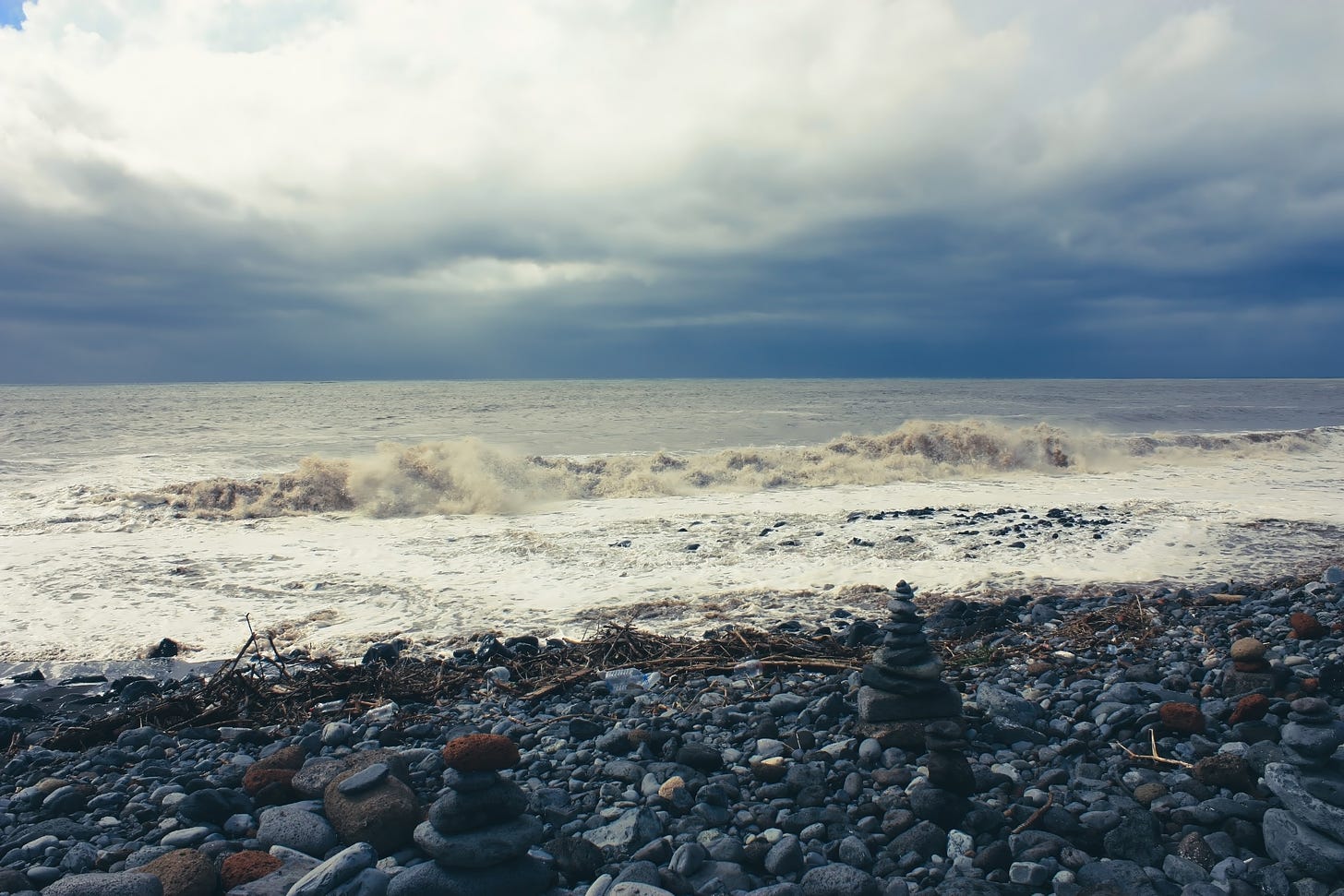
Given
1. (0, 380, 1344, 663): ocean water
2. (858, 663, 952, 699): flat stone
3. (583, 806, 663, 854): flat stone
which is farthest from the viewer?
(0, 380, 1344, 663): ocean water

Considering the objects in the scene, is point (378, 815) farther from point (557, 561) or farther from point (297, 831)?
point (557, 561)

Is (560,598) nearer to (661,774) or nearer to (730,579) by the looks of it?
(730,579)

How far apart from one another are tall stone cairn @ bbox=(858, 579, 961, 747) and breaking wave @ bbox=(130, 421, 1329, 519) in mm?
12204

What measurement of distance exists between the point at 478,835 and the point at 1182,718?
3870 millimetres

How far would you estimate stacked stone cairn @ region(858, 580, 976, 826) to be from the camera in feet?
13.7

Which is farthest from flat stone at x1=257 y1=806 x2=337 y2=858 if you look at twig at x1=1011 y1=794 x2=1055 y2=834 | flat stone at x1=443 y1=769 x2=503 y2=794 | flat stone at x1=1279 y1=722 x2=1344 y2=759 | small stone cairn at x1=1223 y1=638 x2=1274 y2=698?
small stone cairn at x1=1223 y1=638 x2=1274 y2=698

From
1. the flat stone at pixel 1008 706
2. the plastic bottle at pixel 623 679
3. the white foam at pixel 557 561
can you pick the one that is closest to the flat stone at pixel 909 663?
the flat stone at pixel 1008 706

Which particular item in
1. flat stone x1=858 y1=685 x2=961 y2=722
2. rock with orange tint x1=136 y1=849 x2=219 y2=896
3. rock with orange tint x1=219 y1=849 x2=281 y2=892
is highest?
flat stone x1=858 y1=685 x2=961 y2=722

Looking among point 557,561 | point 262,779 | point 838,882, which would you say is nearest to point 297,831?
point 262,779

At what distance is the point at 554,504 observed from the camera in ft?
56.2

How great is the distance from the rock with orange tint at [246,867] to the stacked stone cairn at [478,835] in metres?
0.58

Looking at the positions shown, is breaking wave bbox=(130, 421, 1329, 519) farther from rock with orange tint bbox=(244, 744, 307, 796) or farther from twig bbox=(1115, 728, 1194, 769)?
twig bbox=(1115, 728, 1194, 769)

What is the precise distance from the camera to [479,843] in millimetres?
3342

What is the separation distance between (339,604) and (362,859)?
21.2 feet
